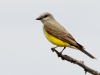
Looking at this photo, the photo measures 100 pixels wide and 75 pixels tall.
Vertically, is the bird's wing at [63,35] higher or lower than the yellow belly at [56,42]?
higher

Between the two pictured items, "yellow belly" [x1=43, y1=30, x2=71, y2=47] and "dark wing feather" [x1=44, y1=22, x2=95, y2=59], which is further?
"yellow belly" [x1=43, y1=30, x2=71, y2=47]

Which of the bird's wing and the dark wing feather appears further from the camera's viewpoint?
the bird's wing

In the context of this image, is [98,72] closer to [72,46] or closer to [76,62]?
[76,62]

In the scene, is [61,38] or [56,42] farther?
[61,38]

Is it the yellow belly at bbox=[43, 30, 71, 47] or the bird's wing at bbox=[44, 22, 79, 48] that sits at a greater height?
the bird's wing at bbox=[44, 22, 79, 48]

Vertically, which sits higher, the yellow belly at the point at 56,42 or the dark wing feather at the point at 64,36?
the dark wing feather at the point at 64,36

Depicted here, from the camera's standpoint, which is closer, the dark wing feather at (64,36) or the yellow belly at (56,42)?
the dark wing feather at (64,36)

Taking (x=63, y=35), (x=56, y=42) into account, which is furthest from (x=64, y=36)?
(x=56, y=42)

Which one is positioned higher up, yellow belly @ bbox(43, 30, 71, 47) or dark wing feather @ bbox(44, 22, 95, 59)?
dark wing feather @ bbox(44, 22, 95, 59)

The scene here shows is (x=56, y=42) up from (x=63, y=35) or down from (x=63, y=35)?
down

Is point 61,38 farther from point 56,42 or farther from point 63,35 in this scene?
point 56,42

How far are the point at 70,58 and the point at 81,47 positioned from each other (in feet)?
6.80

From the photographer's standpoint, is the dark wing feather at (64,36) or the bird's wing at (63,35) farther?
the bird's wing at (63,35)

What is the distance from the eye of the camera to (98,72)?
411cm
